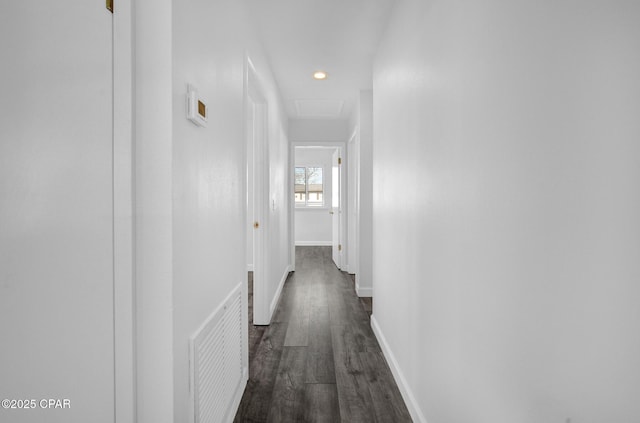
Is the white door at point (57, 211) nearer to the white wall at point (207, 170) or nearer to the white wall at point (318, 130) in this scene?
the white wall at point (207, 170)

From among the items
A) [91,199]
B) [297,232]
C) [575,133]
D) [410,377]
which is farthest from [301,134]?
[575,133]

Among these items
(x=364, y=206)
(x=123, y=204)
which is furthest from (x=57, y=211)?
(x=364, y=206)

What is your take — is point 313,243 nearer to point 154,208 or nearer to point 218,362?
point 218,362

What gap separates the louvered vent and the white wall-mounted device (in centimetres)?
80

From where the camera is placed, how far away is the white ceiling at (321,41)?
2.30 meters

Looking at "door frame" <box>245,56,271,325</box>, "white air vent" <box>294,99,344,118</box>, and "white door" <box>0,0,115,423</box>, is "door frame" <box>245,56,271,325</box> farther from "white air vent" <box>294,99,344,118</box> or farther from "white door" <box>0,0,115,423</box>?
"white door" <box>0,0,115,423</box>

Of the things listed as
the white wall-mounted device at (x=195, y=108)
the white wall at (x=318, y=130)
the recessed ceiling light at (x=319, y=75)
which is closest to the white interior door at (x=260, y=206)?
the recessed ceiling light at (x=319, y=75)

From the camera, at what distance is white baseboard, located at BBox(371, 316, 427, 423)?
1.69 metres

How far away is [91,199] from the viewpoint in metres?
0.99

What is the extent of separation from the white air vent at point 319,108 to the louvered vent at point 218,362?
321cm

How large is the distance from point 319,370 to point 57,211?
1886 mm

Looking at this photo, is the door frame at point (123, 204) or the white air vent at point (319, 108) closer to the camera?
the door frame at point (123, 204)

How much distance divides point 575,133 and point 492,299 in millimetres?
520

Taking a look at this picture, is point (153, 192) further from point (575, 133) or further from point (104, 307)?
point (575, 133)
